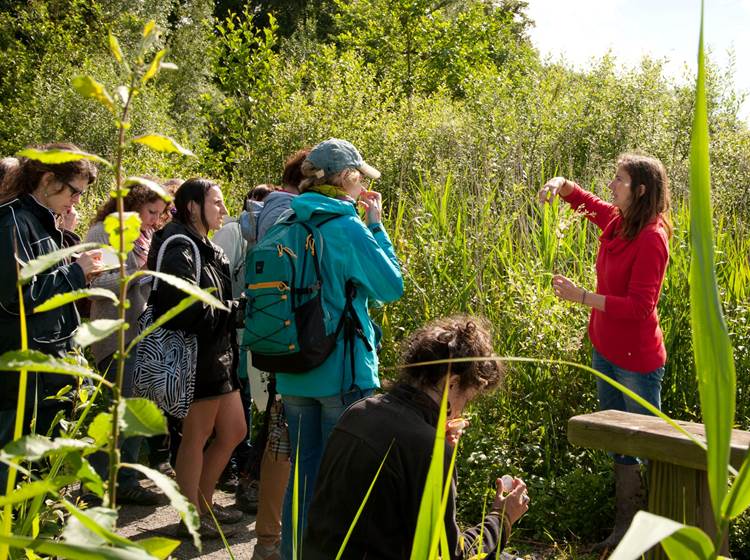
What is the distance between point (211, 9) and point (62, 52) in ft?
25.3

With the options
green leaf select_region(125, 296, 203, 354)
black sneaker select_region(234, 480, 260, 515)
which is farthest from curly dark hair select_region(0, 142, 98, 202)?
green leaf select_region(125, 296, 203, 354)

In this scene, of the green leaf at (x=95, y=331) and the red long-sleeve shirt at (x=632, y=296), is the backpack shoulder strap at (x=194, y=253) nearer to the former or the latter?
the red long-sleeve shirt at (x=632, y=296)

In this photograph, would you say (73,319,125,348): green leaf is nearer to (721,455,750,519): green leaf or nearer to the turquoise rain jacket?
(721,455,750,519): green leaf

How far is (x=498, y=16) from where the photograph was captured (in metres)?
27.5

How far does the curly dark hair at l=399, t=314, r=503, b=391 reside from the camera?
260 cm

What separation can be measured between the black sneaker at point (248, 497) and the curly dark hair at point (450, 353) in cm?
247

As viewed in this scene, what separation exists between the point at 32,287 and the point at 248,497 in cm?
187

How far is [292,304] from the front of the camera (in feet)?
12.1

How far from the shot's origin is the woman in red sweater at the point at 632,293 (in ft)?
13.4

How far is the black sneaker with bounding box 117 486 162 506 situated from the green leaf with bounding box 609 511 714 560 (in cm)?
426

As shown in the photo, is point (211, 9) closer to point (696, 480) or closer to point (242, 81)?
point (242, 81)

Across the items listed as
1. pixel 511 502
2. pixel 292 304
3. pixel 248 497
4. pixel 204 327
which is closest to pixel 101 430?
pixel 511 502

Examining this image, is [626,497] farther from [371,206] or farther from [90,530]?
[90,530]

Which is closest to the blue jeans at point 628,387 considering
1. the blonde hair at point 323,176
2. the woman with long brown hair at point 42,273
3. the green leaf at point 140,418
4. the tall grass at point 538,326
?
the tall grass at point 538,326
